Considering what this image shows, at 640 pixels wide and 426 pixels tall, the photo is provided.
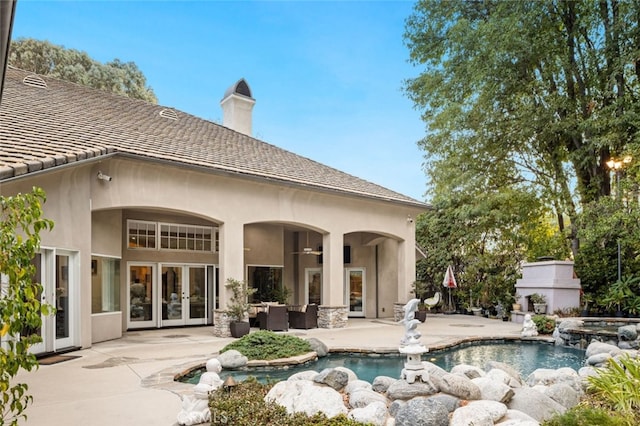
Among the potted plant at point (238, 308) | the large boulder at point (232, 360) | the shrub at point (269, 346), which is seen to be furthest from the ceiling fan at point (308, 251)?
the large boulder at point (232, 360)

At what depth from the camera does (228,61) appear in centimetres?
2442

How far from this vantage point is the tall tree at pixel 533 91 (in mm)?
18000

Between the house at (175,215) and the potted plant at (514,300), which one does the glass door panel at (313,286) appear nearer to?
the house at (175,215)

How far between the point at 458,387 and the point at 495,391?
16.9 inches

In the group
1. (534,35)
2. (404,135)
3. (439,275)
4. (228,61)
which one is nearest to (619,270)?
(439,275)

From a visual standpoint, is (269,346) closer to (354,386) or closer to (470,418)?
Result: (354,386)

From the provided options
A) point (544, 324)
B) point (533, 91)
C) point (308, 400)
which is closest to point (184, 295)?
point (544, 324)

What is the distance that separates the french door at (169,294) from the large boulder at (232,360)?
6526 millimetres

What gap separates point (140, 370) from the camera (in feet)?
27.6

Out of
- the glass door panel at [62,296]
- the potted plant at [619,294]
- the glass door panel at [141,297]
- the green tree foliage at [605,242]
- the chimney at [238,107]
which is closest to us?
the glass door panel at [62,296]

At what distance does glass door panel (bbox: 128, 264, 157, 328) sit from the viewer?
14.6 metres

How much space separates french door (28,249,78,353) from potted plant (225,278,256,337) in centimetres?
394

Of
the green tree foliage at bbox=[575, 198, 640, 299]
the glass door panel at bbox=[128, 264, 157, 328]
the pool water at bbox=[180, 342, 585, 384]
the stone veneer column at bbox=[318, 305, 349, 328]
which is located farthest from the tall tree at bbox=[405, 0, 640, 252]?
the glass door panel at bbox=[128, 264, 157, 328]

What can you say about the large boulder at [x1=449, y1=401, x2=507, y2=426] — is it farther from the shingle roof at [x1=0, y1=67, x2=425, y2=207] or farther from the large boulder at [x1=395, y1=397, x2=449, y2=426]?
the shingle roof at [x1=0, y1=67, x2=425, y2=207]
